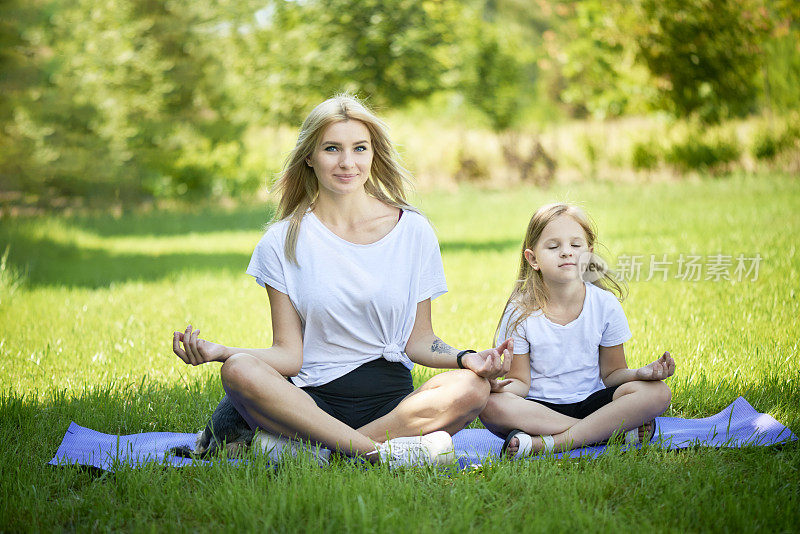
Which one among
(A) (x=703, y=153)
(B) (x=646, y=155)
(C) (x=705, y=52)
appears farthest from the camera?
(C) (x=705, y=52)

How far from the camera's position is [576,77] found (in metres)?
36.6

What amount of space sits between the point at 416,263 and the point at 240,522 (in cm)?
151

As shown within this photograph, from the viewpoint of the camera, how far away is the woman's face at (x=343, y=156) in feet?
12.1

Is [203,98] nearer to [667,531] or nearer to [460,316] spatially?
[460,316]

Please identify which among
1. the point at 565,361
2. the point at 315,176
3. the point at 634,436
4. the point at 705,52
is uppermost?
the point at 705,52

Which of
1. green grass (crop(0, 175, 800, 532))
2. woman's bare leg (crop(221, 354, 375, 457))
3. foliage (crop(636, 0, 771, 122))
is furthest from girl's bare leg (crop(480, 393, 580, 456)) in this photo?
foliage (crop(636, 0, 771, 122))

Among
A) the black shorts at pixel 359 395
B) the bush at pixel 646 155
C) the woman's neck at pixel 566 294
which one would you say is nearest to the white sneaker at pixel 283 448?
the black shorts at pixel 359 395

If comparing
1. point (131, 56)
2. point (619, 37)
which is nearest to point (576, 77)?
point (619, 37)

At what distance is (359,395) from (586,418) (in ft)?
3.54

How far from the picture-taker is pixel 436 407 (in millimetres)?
3438

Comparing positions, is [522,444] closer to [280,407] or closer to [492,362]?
[492,362]

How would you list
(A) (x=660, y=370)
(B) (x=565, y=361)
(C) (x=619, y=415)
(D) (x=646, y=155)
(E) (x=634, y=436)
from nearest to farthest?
(A) (x=660, y=370), (C) (x=619, y=415), (E) (x=634, y=436), (B) (x=565, y=361), (D) (x=646, y=155)

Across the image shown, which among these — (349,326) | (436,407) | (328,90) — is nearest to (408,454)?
(436,407)

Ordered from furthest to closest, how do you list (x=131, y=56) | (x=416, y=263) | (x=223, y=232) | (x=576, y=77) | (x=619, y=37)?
(x=576, y=77) < (x=131, y=56) < (x=619, y=37) < (x=223, y=232) < (x=416, y=263)
